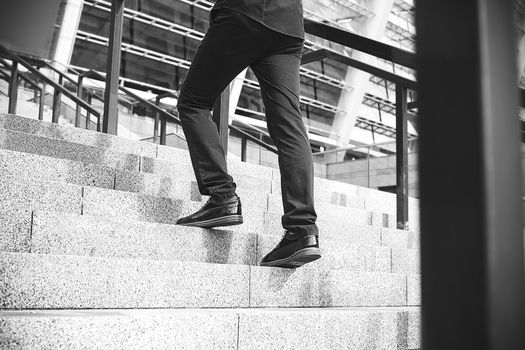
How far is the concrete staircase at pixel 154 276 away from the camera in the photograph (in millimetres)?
1524

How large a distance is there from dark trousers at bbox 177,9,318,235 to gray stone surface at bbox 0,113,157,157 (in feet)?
3.85

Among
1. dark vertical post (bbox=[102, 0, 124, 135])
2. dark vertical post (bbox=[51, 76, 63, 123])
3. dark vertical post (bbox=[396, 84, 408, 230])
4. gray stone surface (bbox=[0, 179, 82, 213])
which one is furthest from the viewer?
dark vertical post (bbox=[51, 76, 63, 123])

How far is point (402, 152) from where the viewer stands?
3.80 meters

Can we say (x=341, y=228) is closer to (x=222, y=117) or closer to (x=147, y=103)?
(x=222, y=117)

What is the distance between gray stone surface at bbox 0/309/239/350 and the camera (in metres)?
1.28

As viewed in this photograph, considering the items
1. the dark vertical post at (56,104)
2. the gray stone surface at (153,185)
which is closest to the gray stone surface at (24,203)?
the gray stone surface at (153,185)

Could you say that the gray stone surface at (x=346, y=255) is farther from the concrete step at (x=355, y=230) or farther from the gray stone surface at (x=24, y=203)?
the gray stone surface at (x=24, y=203)

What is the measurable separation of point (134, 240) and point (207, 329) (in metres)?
0.62

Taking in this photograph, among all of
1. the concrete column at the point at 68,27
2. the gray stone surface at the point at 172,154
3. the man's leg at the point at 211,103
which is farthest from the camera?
the concrete column at the point at 68,27

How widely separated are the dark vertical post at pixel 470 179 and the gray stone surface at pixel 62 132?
3186 millimetres

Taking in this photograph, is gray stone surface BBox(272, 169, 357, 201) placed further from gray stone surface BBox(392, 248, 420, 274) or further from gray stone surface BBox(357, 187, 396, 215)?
gray stone surface BBox(392, 248, 420, 274)

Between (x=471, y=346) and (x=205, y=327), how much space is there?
134cm

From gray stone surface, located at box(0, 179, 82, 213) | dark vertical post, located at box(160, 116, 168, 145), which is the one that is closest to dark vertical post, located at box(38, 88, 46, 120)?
dark vertical post, located at box(160, 116, 168, 145)

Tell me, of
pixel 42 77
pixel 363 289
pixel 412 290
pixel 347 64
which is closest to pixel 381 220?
pixel 347 64
